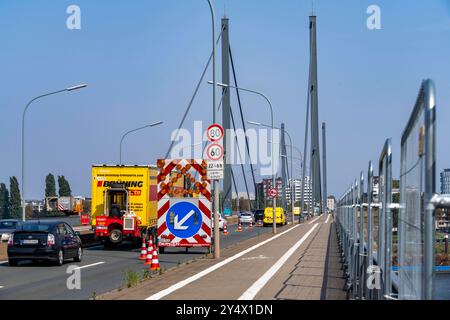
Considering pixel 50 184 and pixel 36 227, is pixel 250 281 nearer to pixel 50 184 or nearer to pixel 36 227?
pixel 36 227

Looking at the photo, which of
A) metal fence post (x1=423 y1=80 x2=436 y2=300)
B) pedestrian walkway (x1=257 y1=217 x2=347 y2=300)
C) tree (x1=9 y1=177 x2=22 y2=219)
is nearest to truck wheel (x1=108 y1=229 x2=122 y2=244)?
pedestrian walkway (x1=257 y1=217 x2=347 y2=300)

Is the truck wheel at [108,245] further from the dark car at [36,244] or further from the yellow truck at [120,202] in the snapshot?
the dark car at [36,244]

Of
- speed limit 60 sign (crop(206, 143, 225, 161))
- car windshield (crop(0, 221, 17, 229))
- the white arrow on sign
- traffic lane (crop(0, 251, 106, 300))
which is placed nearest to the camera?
traffic lane (crop(0, 251, 106, 300))

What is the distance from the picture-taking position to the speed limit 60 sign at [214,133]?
69.8 feet

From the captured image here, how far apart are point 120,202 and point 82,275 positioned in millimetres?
12865

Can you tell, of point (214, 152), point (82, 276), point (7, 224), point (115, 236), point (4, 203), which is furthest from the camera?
point (4, 203)

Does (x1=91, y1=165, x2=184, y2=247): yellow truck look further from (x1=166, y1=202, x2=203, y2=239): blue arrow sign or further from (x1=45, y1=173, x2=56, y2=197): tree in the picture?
(x1=45, y1=173, x2=56, y2=197): tree

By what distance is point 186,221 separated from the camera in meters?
22.8

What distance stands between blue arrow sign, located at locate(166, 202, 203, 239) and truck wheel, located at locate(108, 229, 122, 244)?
28.2ft

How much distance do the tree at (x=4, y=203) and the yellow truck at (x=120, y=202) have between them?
69.7 metres

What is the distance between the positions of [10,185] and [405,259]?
104 meters

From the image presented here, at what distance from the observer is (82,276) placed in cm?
1902

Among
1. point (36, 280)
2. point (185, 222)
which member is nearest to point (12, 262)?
point (185, 222)

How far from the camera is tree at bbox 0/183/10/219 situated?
100562mm
